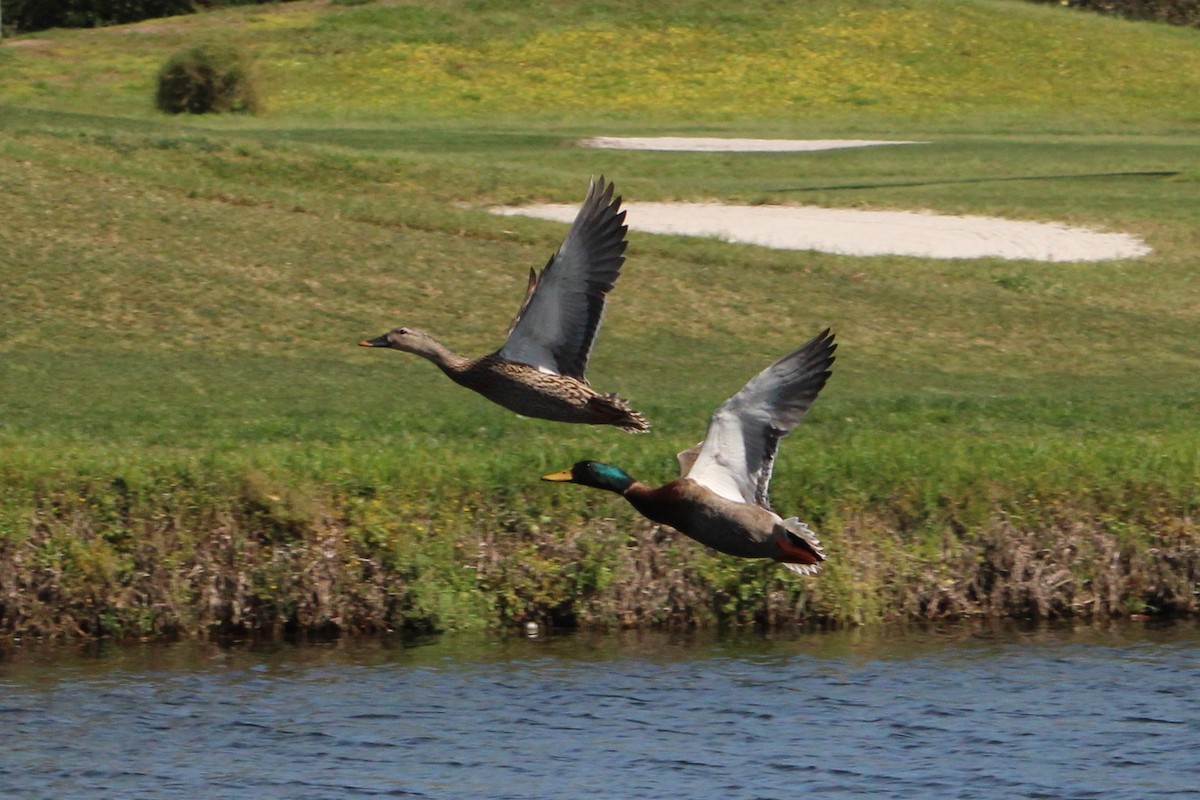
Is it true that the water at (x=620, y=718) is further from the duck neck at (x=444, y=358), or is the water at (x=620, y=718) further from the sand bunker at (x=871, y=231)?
the sand bunker at (x=871, y=231)

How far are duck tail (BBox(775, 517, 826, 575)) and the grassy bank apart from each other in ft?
16.4

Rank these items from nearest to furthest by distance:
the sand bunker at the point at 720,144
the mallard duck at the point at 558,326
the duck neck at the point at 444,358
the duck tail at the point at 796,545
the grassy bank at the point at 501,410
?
1. the duck tail at the point at 796,545
2. the mallard duck at the point at 558,326
3. the duck neck at the point at 444,358
4. the grassy bank at the point at 501,410
5. the sand bunker at the point at 720,144

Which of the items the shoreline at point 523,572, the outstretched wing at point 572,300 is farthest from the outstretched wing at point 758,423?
the shoreline at point 523,572

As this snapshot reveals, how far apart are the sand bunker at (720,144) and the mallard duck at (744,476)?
28.1 meters

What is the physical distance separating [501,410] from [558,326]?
829 cm

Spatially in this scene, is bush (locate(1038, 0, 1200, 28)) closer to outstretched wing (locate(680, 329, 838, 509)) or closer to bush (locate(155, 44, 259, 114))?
bush (locate(155, 44, 259, 114))

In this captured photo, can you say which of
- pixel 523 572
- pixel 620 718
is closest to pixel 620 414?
pixel 620 718

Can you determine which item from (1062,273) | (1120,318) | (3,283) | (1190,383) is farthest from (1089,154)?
(3,283)

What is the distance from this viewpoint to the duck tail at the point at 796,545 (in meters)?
8.30

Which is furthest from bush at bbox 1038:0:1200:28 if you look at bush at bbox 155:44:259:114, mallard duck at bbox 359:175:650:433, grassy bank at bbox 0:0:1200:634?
mallard duck at bbox 359:175:650:433

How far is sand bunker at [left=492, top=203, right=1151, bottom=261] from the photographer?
27078 millimetres

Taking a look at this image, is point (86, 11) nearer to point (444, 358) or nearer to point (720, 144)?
point (720, 144)

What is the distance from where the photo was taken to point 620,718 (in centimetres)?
1258

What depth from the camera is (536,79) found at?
48750 mm
